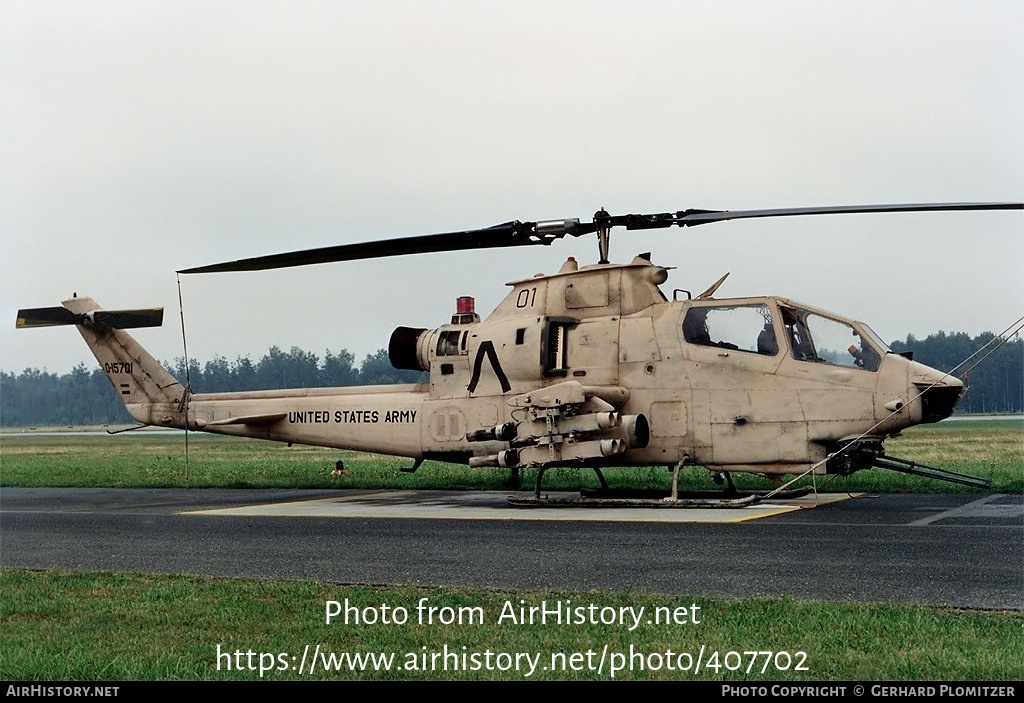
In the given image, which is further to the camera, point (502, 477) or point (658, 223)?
point (502, 477)

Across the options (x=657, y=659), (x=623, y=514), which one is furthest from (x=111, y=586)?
(x=623, y=514)

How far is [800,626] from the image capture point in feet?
19.2

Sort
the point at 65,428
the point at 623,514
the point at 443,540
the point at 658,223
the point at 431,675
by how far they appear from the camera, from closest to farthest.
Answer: the point at 431,675 < the point at 443,540 < the point at 623,514 < the point at 658,223 < the point at 65,428

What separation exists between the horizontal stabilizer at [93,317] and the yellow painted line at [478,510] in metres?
5.25

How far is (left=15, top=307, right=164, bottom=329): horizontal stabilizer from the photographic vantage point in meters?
18.8

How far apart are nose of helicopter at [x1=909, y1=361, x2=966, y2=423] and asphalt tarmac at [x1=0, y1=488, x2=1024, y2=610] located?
3.91 feet

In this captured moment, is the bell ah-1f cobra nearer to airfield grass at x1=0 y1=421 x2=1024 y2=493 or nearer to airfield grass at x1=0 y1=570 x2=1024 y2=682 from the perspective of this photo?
airfield grass at x1=0 y1=421 x2=1024 y2=493

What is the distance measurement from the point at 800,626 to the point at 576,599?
155cm

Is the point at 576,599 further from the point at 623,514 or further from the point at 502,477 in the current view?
the point at 502,477

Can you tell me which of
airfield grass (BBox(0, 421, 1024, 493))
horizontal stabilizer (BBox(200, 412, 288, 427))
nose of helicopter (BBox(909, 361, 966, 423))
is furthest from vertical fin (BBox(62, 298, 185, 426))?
nose of helicopter (BBox(909, 361, 966, 423))

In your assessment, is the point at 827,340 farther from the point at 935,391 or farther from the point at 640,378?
the point at 640,378

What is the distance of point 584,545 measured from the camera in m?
9.71

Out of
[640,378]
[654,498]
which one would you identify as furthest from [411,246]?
[654,498]

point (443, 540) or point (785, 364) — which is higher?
point (785, 364)
